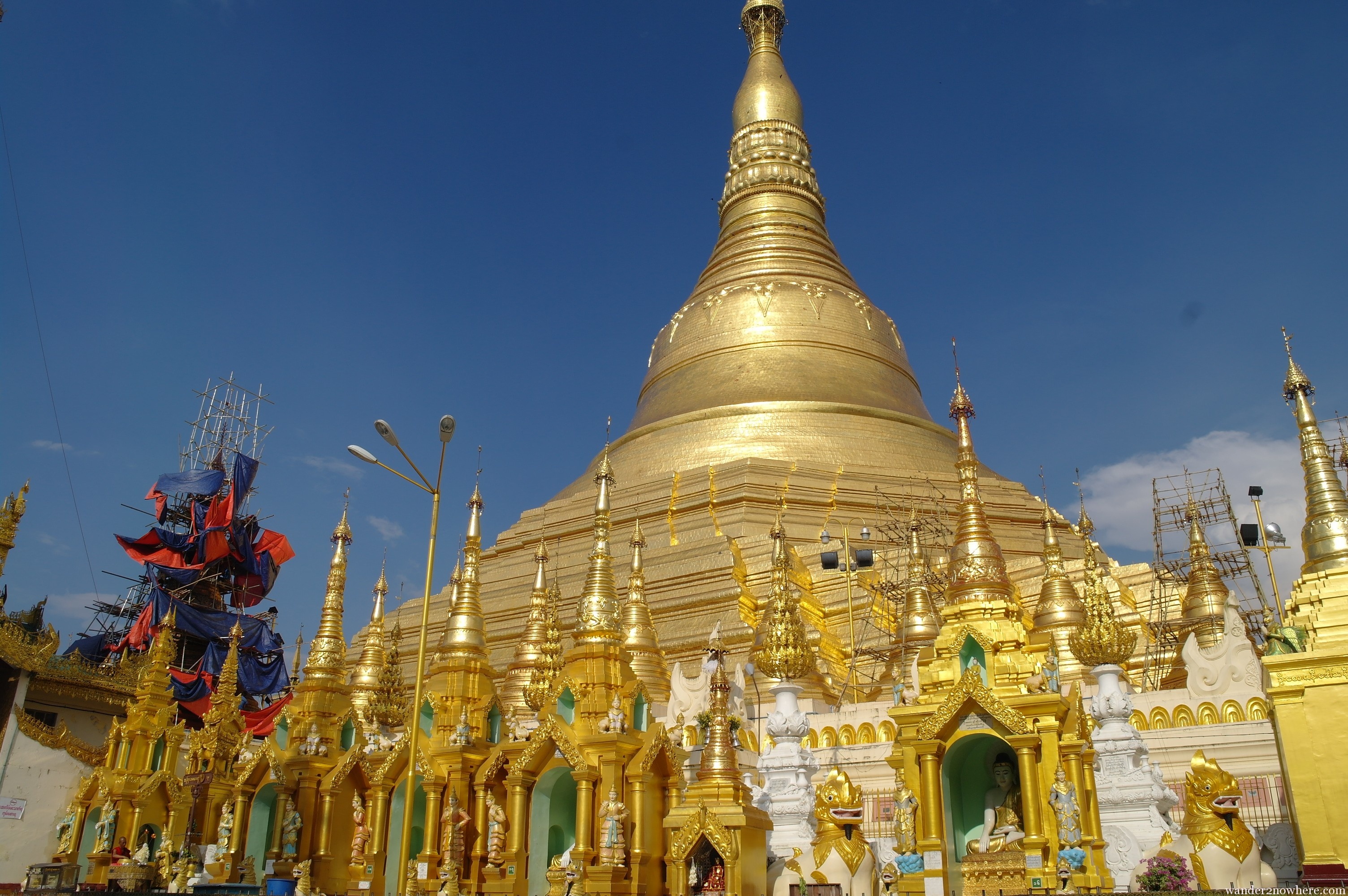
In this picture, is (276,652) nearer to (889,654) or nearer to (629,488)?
(629,488)

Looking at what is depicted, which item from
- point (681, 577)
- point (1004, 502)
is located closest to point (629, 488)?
point (681, 577)

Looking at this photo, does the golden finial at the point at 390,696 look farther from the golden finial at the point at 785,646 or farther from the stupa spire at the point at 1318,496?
the stupa spire at the point at 1318,496

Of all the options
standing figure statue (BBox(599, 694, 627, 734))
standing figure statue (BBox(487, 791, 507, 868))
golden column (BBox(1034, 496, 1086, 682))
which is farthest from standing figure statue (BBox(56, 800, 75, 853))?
golden column (BBox(1034, 496, 1086, 682))

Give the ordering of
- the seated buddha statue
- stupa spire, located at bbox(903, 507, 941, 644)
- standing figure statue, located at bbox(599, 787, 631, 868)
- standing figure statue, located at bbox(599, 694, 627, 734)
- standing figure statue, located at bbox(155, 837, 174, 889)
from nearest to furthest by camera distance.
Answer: the seated buddha statue → standing figure statue, located at bbox(599, 787, 631, 868) → standing figure statue, located at bbox(599, 694, 627, 734) → standing figure statue, located at bbox(155, 837, 174, 889) → stupa spire, located at bbox(903, 507, 941, 644)

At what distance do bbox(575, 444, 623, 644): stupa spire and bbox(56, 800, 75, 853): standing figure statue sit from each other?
11.2 metres

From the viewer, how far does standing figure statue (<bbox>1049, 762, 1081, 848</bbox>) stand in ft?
32.0

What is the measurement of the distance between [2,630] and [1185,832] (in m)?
21.8

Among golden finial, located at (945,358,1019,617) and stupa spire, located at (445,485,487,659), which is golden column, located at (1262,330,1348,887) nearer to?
golden finial, located at (945,358,1019,617)

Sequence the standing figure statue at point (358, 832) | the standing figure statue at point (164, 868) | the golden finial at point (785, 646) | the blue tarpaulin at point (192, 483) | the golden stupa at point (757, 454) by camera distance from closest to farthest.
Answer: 1. the golden finial at point (785, 646)
2. the standing figure statue at point (358, 832)
3. the standing figure statue at point (164, 868)
4. the golden stupa at point (757, 454)
5. the blue tarpaulin at point (192, 483)

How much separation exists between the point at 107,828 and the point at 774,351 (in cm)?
2256

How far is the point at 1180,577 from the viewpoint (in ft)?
77.9

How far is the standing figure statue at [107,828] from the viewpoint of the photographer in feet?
59.7

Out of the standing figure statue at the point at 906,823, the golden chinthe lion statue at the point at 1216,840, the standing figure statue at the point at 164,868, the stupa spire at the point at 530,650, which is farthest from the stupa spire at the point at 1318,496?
the standing figure statue at the point at 164,868

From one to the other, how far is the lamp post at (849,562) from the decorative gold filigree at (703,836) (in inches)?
412
